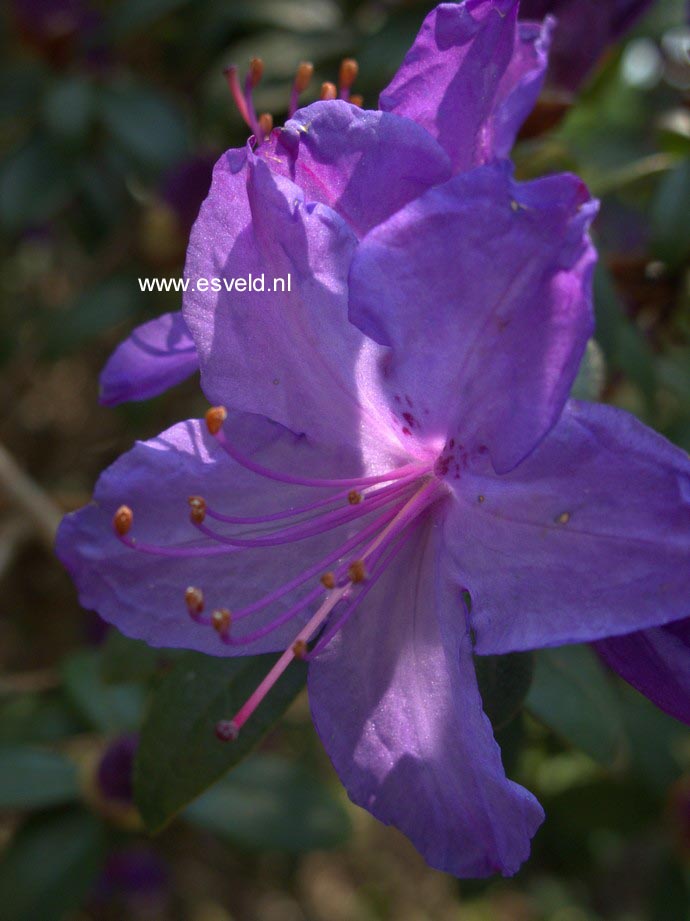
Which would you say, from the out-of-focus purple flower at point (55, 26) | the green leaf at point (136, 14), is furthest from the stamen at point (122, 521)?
the out-of-focus purple flower at point (55, 26)

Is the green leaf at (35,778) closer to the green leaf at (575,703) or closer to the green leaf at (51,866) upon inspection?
the green leaf at (51,866)

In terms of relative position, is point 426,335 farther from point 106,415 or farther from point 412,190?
point 106,415

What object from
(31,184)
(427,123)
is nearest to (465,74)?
(427,123)

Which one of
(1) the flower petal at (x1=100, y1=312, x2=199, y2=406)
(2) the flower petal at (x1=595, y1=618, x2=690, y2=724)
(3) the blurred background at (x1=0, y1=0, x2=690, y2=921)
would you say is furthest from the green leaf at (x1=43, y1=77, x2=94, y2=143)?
(2) the flower petal at (x1=595, y1=618, x2=690, y2=724)

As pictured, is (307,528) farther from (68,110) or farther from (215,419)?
(68,110)

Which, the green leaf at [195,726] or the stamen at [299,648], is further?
the green leaf at [195,726]

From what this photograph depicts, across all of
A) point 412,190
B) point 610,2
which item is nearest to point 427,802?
point 412,190
